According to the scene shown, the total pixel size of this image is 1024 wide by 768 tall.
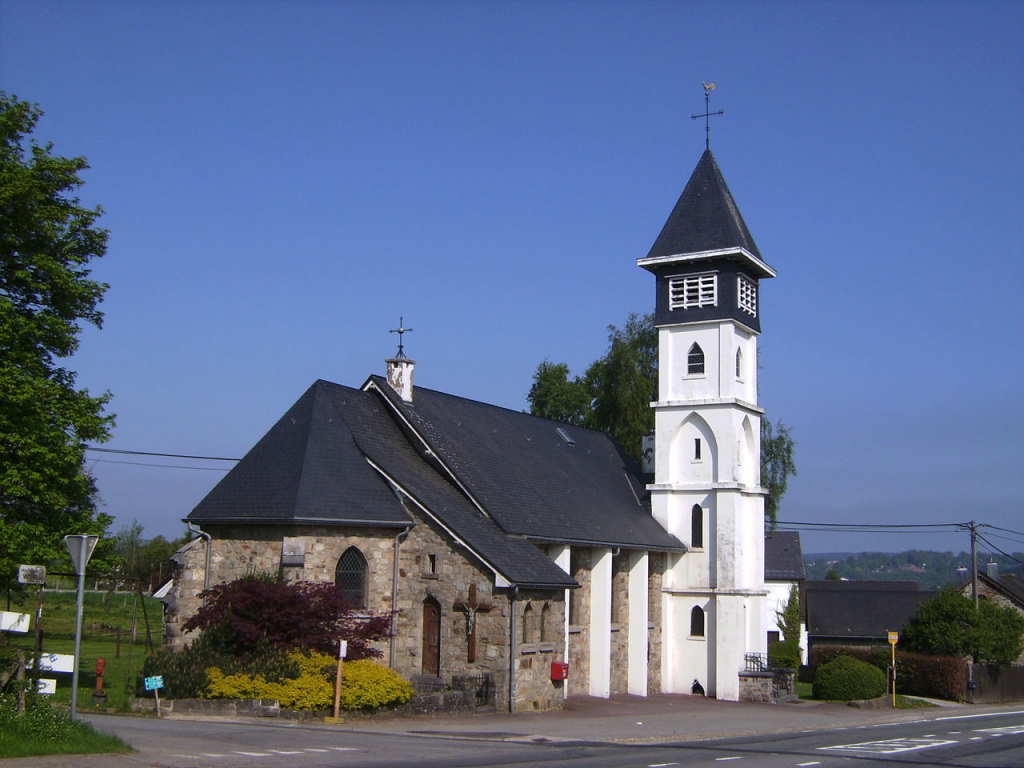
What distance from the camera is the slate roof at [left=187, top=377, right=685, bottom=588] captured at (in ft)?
88.7

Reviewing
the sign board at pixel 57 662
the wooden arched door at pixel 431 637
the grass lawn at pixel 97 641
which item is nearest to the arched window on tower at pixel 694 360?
the wooden arched door at pixel 431 637

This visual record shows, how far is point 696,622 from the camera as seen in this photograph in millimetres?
38719

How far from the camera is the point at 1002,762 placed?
63.3 feet

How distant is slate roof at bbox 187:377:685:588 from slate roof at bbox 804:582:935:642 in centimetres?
2220

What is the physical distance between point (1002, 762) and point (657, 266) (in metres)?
24.0

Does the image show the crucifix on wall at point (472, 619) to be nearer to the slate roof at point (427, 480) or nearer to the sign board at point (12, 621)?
the slate roof at point (427, 480)

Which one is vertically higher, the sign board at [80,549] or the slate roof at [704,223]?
the slate roof at [704,223]

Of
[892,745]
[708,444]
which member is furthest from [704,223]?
[892,745]

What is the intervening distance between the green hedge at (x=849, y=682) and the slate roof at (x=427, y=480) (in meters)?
6.69

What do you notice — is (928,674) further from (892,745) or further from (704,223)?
(892,745)

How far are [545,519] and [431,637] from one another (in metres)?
5.66

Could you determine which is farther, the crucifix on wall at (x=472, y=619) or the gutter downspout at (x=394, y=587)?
the gutter downspout at (x=394, y=587)

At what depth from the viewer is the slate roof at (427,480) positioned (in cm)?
2705

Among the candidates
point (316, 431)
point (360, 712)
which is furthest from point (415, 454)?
point (360, 712)
